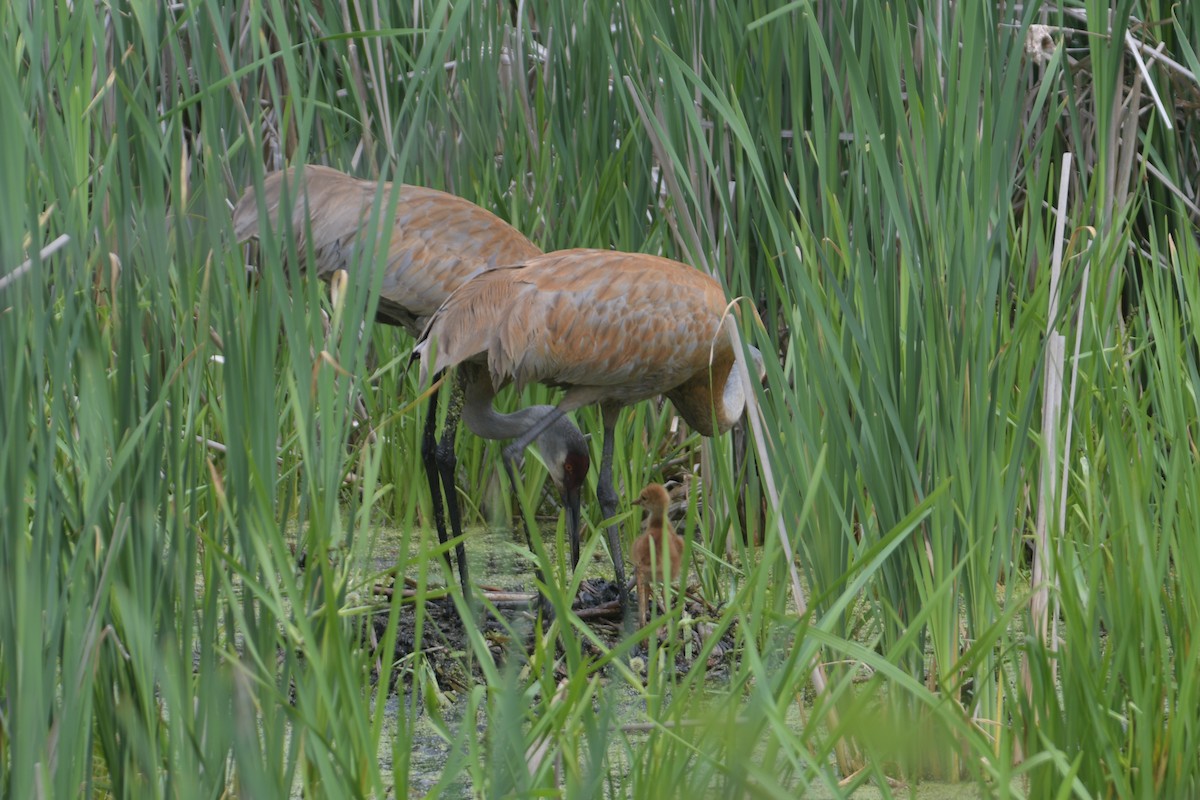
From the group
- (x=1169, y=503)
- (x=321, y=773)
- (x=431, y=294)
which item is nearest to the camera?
(x=321, y=773)

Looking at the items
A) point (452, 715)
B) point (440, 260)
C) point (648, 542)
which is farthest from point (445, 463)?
point (452, 715)

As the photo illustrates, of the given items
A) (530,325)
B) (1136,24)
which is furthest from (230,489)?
(1136,24)

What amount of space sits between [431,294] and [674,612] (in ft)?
7.86

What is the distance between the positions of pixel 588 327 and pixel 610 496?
48 centimetres

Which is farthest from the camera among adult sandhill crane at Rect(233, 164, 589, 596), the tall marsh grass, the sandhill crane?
adult sandhill crane at Rect(233, 164, 589, 596)

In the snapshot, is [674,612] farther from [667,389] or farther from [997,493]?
[667,389]

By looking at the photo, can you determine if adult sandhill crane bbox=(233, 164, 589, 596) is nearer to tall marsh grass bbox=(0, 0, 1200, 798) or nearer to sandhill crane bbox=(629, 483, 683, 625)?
sandhill crane bbox=(629, 483, 683, 625)

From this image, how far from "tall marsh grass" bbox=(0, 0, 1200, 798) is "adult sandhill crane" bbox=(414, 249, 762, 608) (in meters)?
0.19

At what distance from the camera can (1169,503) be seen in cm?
181

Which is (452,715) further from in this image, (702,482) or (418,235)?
(418,235)

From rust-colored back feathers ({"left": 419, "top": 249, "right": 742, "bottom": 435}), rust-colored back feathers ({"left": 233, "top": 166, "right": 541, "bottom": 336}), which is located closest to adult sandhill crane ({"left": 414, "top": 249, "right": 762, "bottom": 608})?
rust-colored back feathers ({"left": 419, "top": 249, "right": 742, "bottom": 435})

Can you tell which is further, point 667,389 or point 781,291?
point 667,389

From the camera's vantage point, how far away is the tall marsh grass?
132 centimetres

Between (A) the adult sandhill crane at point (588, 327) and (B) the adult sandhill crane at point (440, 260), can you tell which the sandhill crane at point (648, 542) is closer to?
(A) the adult sandhill crane at point (588, 327)
